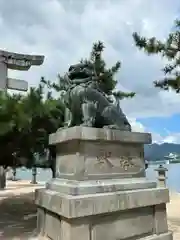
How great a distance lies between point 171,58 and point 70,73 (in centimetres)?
252

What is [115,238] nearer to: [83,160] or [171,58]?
[83,160]

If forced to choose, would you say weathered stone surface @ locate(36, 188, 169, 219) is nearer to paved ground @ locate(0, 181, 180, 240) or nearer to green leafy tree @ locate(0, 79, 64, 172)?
paved ground @ locate(0, 181, 180, 240)

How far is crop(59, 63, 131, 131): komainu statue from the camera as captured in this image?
3.50m

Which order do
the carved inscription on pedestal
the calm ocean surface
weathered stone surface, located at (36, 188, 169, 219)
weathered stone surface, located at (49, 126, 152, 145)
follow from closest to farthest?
weathered stone surface, located at (36, 188, 169, 219) < weathered stone surface, located at (49, 126, 152, 145) < the carved inscription on pedestal < the calm ocean surface

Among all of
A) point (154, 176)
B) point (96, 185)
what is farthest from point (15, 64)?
point (96, 185)

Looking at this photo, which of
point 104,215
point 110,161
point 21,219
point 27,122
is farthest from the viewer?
point 21,219

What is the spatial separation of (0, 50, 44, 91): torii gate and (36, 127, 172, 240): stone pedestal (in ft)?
19.3

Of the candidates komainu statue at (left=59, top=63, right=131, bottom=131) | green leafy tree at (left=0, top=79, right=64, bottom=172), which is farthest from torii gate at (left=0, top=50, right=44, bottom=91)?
komainu statue at (left=59, top=63, right=131, bottom=131)

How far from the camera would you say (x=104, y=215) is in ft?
10.2

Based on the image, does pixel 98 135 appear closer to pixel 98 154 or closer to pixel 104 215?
pixel 98 154

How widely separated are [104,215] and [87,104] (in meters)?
1.46

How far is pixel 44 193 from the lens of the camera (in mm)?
3535

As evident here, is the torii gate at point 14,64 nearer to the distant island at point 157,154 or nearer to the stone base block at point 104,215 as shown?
the distant island at point 157,154

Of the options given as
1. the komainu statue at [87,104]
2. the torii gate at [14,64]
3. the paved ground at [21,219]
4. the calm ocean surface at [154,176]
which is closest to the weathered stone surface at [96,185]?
the komainu statue at [87,104]
